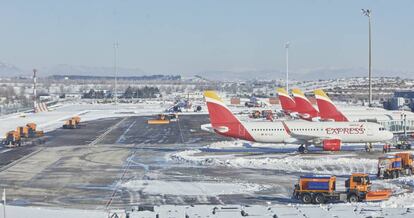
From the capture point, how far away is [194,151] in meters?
66.6

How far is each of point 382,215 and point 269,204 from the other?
7304mm

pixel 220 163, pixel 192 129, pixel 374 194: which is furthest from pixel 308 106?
pixel 374 194

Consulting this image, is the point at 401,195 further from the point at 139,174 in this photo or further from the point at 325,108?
the point at 325,108

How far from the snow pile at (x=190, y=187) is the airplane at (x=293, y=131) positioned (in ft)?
55.0

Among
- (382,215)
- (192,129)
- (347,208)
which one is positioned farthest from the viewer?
(192,129)

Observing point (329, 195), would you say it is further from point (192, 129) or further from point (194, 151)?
point (192, 129)

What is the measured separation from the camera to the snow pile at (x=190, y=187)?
40906 mm

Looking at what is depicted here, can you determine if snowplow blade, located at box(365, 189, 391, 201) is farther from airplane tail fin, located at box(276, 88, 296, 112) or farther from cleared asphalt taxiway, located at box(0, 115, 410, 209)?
airplane tail fin, located at box(276, 88, 296, 112)

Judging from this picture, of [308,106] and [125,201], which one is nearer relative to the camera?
[125,201]

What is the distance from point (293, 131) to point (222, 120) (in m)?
7.04

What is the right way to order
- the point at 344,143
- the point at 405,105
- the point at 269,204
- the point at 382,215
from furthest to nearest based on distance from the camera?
Answer: 1. the point at 405,105
2. the point at 344,143
3. the point at 269,204
4. the point at 382,215

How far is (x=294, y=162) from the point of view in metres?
56.3

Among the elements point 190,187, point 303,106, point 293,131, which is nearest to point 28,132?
point 293,131

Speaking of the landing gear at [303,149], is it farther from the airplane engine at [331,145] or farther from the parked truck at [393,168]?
the parked truck at [393,168]
